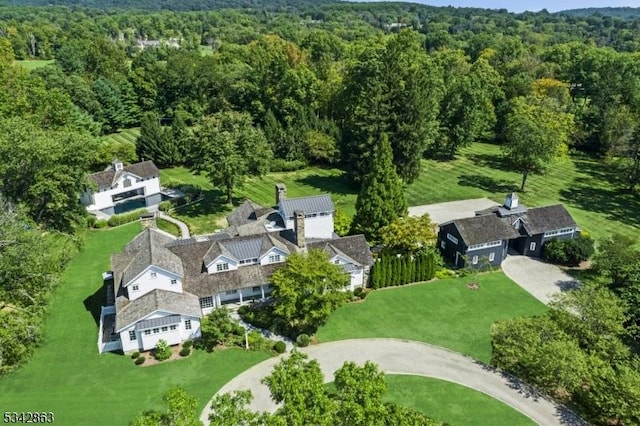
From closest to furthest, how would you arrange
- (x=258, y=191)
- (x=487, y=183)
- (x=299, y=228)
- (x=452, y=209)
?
(x=299, y=228) < (x=452, y=209) < (x=258, y=191) < (x=487, y=183)

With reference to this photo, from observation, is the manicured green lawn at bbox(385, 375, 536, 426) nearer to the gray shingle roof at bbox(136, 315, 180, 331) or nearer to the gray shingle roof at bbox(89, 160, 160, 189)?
the gray shingle roof at bbox(136, 315, 180, 331)

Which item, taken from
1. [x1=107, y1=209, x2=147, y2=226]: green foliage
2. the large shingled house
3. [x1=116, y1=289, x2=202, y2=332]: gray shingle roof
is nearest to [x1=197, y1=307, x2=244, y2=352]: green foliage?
[x1=116, y1=289, x2=202, y2=332]: gray shingle roof

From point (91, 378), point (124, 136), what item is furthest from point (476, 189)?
point (124, 136)

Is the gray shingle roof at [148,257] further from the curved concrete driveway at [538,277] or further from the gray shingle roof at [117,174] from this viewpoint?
the curved concrete driveway at [538,277]

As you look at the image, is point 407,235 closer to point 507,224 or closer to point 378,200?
point 378,200

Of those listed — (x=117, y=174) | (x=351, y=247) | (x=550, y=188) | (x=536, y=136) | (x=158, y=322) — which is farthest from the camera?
(x=550, y=188)

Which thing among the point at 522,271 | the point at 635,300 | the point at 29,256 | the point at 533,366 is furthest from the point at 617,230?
the point at 29,256

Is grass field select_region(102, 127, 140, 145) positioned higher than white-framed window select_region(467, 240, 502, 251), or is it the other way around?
grass field select_region(102, 127, 140, 145)
